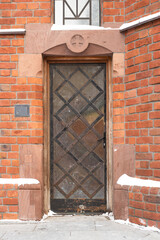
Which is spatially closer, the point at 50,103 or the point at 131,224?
the point at 131,224

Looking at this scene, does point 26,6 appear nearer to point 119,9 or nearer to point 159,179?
point 119,9

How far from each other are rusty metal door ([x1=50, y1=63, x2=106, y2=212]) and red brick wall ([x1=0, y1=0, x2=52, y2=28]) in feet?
3.13

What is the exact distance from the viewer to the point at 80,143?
414 cm

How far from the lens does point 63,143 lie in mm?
4160

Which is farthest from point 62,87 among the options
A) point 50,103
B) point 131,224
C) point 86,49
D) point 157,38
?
point 131,224

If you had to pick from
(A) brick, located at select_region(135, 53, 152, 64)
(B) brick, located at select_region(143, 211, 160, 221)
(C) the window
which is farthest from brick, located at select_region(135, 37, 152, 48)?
(B) brick, located at select_region(143, 211, 160, 221)

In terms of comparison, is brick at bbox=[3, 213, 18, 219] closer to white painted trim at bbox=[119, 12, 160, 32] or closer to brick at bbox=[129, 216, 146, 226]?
brick at bbox=[129, 216, 146, 226]

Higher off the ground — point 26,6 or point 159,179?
point 26,6

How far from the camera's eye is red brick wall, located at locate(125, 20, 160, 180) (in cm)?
358

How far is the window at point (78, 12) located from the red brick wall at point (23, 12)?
0.22 m

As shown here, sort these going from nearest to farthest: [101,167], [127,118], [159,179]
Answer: [159,179] → [127,118] → [101,167]

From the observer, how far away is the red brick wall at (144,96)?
3580 mm

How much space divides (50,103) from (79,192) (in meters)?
1.56

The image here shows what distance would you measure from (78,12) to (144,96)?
70.4 inches
